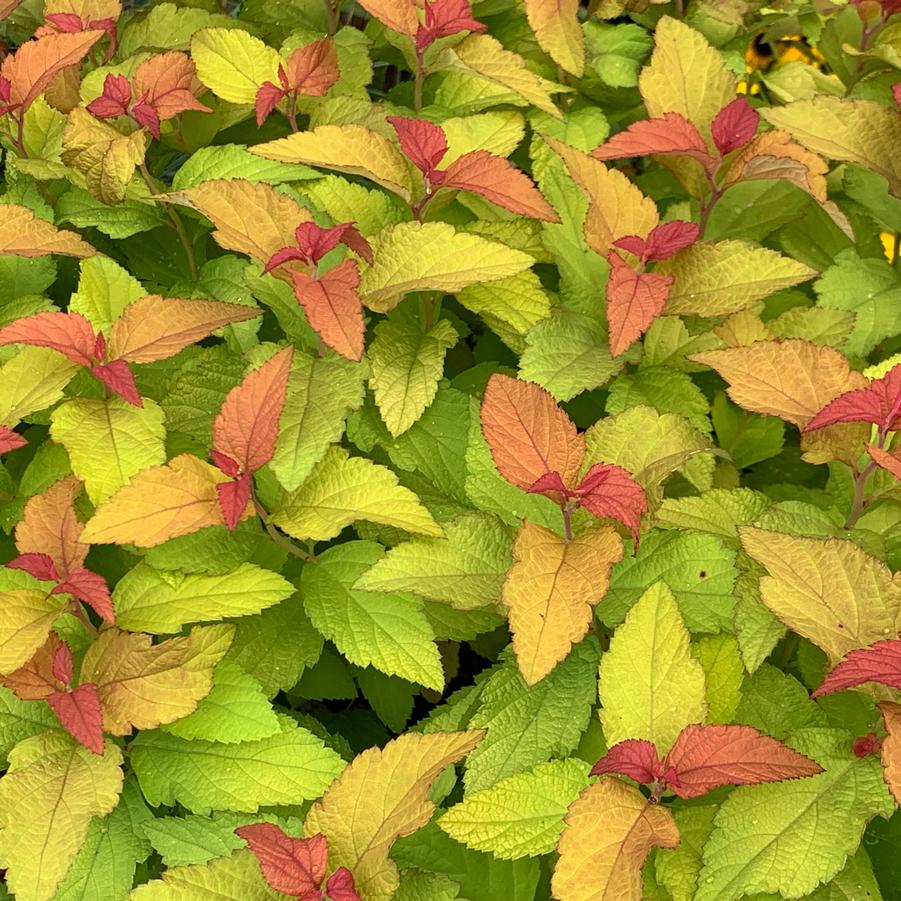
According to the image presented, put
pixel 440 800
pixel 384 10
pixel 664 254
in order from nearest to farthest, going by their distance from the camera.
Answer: pixel 440 800
pixel 664 254
pixel 384 10

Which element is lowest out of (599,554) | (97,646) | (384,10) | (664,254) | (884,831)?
(884,831)

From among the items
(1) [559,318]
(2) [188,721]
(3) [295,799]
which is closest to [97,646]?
(2) [188,721]

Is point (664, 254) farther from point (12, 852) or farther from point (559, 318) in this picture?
point (12, 852)

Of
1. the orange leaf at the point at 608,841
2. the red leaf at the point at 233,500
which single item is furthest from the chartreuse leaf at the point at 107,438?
the orange leaf at the point at 608,841

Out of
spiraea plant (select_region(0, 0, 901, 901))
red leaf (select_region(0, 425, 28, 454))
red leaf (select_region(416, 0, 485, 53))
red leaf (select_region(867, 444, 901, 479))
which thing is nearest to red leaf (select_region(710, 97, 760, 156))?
spiraea plant (select_region(0, 0, 901, 901))

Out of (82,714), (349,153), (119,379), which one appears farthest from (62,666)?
(349,153)

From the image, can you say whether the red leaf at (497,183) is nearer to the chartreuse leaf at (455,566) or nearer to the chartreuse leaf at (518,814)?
the chartreuse leaf at (455,566)

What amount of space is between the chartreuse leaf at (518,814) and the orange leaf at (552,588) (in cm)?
13

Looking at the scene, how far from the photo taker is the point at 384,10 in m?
1.33

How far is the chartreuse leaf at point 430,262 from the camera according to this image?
111 centimetres

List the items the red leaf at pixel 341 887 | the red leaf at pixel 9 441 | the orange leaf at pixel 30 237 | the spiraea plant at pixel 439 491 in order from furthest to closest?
the orange leaf at pixel 30 237 < the red leaf at pixel 9 441 < the spiraea plant at pixel 439 491 < the red leaf at pixel 341 887

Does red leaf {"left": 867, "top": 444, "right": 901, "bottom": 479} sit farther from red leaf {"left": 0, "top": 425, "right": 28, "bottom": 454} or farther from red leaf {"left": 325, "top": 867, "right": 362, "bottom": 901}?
red leaf {"left": 0, "top": 425, "right": 28, "bottom": 454}

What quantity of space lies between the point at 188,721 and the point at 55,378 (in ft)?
1.29

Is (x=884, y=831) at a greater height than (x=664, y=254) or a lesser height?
lesser
